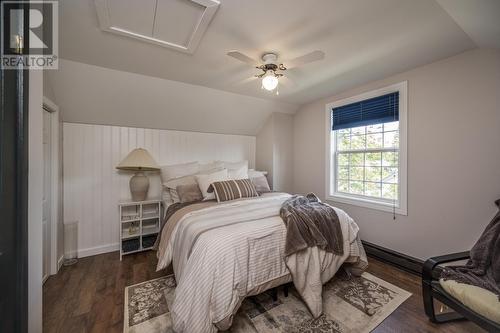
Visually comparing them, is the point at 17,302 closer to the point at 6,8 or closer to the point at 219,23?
the point at 6,8

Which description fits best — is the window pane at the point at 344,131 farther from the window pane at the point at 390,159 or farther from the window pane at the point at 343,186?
the window pane at the point at 343,186

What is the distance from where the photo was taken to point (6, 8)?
0.71 m

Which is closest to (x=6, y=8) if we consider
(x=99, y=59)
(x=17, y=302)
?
(x=17, y=302)

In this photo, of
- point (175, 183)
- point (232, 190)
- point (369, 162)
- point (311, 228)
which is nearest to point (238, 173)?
point (232, 190)

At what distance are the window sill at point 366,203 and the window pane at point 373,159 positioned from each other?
1.74ft

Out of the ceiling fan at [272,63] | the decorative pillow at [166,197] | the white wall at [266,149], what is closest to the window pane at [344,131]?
the white wall at [266,149]

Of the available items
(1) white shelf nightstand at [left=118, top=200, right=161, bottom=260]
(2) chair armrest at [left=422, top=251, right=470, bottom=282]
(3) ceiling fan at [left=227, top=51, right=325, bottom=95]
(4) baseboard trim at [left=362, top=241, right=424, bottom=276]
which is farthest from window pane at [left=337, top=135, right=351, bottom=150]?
(1) white shelf nightstand at [left=118, top=200, right=161, bottom=260]

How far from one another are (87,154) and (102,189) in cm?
52

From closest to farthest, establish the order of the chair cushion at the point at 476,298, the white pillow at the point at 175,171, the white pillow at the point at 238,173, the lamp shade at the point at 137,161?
the chair cushion at the point at 476,298 → the lamp shade at the point at 137,161 → the white pillow at the point at 175,171 → the white pillow at the point at 238,173

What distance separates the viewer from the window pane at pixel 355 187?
3069 millimetres

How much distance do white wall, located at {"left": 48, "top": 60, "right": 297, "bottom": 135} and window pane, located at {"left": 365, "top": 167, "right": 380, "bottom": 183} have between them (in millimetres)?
1779

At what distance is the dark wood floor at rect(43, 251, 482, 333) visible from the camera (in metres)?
1.54

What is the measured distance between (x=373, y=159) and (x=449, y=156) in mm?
815

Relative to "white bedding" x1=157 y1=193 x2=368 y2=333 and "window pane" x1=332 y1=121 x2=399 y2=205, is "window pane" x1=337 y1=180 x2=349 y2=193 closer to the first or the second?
"window pane" x1=332 y1=121 x2=399 y2=205
